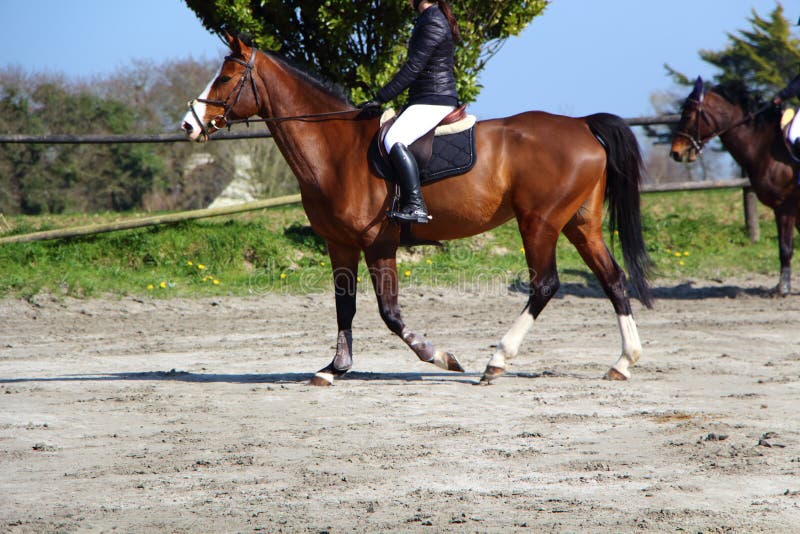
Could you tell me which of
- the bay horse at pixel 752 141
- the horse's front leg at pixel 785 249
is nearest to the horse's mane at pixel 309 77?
the bay horse at pixel 752 141

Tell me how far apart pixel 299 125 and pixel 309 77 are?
405 millimetres

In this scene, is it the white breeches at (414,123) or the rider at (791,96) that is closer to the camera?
the white breeches at (414,123)

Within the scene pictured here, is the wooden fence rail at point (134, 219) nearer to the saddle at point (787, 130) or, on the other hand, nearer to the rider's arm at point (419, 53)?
the saddle at point (787, 130)

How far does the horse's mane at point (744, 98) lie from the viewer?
444 inches

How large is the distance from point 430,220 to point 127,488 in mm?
3245

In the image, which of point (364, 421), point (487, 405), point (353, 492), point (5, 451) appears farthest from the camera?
point (487, 405)

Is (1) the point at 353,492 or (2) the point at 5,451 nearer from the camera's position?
(1) the point at 353,492

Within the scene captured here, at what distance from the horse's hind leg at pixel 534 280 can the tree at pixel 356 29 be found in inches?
211

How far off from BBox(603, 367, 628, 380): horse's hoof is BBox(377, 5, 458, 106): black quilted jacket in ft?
7.26

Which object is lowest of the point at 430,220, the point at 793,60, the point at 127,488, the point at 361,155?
the point at 127,488

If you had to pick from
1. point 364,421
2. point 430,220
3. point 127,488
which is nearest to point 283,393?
point 364,421

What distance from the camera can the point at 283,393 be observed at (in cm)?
638

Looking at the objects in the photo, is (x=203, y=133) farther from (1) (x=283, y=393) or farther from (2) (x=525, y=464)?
(2) (x=525, y=464)

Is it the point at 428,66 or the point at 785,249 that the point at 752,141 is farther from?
the point at 428,66
